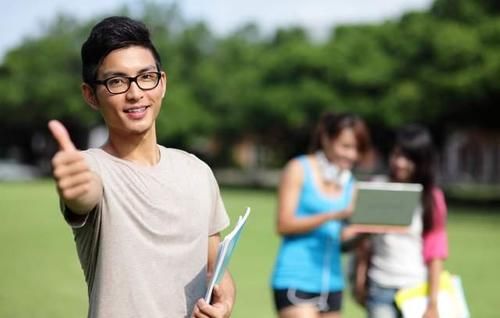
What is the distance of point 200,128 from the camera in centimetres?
5578

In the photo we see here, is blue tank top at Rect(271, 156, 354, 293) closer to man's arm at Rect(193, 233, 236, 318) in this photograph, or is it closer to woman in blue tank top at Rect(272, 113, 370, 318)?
woman in blue tank top at Rect(272, 113, 370, 318)

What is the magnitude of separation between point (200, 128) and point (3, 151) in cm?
2546

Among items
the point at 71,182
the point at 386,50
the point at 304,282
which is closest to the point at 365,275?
the point at 304,282

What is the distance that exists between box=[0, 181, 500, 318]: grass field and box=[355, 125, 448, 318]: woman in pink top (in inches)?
152

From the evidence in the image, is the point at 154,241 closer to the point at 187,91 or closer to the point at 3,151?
the point at 187,91

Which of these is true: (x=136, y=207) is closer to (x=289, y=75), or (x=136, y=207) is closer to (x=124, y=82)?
(x=124, y=82)

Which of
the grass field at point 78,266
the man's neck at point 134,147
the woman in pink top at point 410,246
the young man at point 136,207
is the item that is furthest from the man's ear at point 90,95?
the grass field at point 78,266

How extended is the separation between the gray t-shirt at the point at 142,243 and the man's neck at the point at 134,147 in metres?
0.04

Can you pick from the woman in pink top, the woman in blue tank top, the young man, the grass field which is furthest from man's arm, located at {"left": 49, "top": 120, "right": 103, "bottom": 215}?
the grass field

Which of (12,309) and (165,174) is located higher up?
(165,174)

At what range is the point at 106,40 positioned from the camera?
2.46m

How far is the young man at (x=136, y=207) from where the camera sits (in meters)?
2.38

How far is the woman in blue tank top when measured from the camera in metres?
4.72

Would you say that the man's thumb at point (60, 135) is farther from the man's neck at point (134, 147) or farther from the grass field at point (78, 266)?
the grass field at point (78, 266)
